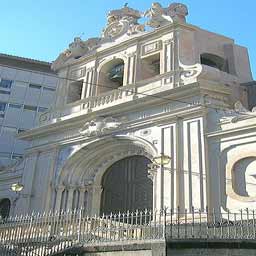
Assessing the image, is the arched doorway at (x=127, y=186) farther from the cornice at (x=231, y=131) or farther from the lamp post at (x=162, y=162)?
the cornice at (x=231, y=131)

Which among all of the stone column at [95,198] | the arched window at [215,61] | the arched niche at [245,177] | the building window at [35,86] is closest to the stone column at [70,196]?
the stone column at [95,198]

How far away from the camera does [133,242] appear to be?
10023mm

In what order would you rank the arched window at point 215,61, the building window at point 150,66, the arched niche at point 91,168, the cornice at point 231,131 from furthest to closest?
1. the arched window at point 215,61
2. the building window at point 150,66
3. the arched niche at point 91,168
4. the cornice at point 231,131

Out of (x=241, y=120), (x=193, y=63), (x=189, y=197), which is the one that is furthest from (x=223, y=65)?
(x=189, y=197)

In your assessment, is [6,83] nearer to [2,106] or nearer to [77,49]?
[2,106]

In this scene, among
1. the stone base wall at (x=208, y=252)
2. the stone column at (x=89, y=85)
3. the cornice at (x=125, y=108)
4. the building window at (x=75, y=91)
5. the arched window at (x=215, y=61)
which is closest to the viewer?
the stone base wall at (x=208, y=252)

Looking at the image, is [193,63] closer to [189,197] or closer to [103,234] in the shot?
[189,197]

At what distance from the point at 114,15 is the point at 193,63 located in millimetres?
6859

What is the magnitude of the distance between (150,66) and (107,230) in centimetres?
1097

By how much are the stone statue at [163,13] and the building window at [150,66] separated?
1.61m

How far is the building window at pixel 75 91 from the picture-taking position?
2280 centimetres

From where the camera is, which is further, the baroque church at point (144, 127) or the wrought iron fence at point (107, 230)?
the baroque church at point (144, 127)

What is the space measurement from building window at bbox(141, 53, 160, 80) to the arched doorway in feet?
14.1

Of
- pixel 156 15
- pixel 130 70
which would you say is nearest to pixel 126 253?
pixel 130 70
